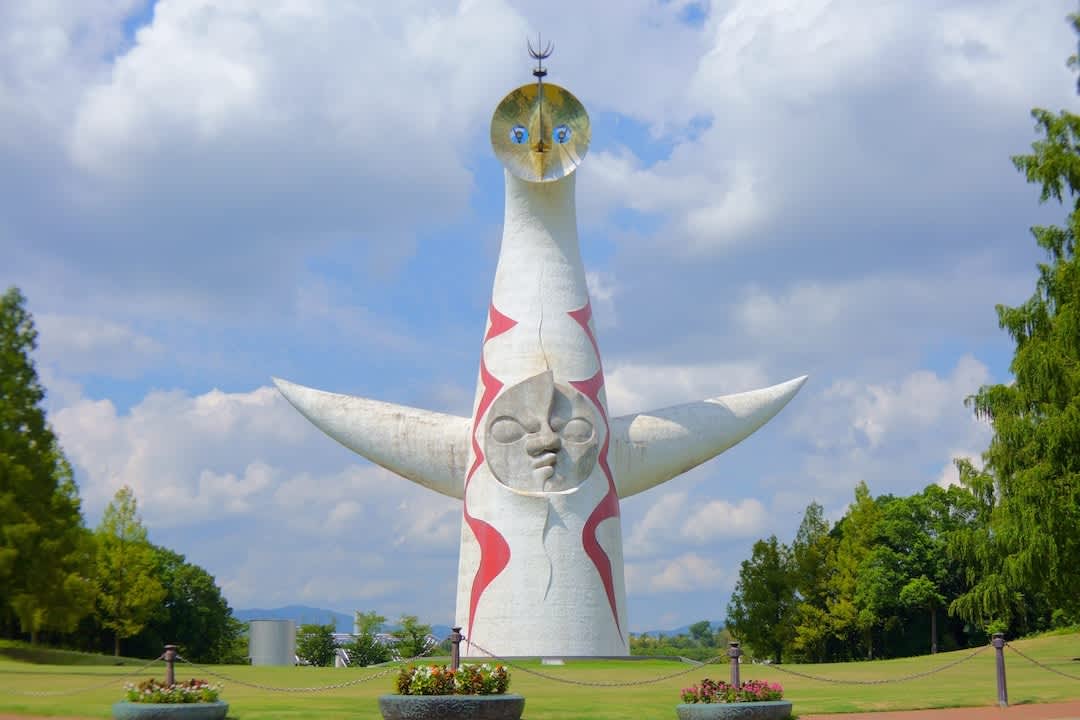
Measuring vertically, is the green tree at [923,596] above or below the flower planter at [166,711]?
above

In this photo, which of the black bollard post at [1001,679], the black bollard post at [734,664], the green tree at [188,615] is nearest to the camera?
the black bollard post at [734,664]

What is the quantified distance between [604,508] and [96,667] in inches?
528

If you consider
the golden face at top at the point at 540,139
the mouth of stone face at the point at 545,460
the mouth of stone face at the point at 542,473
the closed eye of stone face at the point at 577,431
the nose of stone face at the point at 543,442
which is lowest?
the mouth of stone face at the point at 542,473

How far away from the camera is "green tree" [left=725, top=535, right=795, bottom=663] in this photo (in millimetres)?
53531

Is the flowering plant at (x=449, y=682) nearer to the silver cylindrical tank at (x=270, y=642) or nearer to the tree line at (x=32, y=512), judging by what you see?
the tree line at (x=32, y=512)

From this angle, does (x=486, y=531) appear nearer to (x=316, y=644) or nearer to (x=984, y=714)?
(x=984, y=714)

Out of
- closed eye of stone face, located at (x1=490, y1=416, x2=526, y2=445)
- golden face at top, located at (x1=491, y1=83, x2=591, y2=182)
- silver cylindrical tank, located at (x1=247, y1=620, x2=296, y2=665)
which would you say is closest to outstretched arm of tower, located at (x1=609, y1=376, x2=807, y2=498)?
closed eye of stone face, located at (x1=490, y1=416, x2=526, y2=445)

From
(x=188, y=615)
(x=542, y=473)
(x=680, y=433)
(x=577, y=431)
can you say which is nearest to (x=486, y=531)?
(x=542, y=473)

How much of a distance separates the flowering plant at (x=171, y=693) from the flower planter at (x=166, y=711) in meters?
0.13

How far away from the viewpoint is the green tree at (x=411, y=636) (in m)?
53.2

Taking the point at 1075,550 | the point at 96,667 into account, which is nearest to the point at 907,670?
the point at 1075,550

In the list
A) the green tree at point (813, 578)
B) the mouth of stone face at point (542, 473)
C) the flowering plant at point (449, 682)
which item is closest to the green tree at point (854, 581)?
the green tree at point (813, 578)

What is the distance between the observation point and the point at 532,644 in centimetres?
2936

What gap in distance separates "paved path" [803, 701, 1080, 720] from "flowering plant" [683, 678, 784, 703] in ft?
4.42
